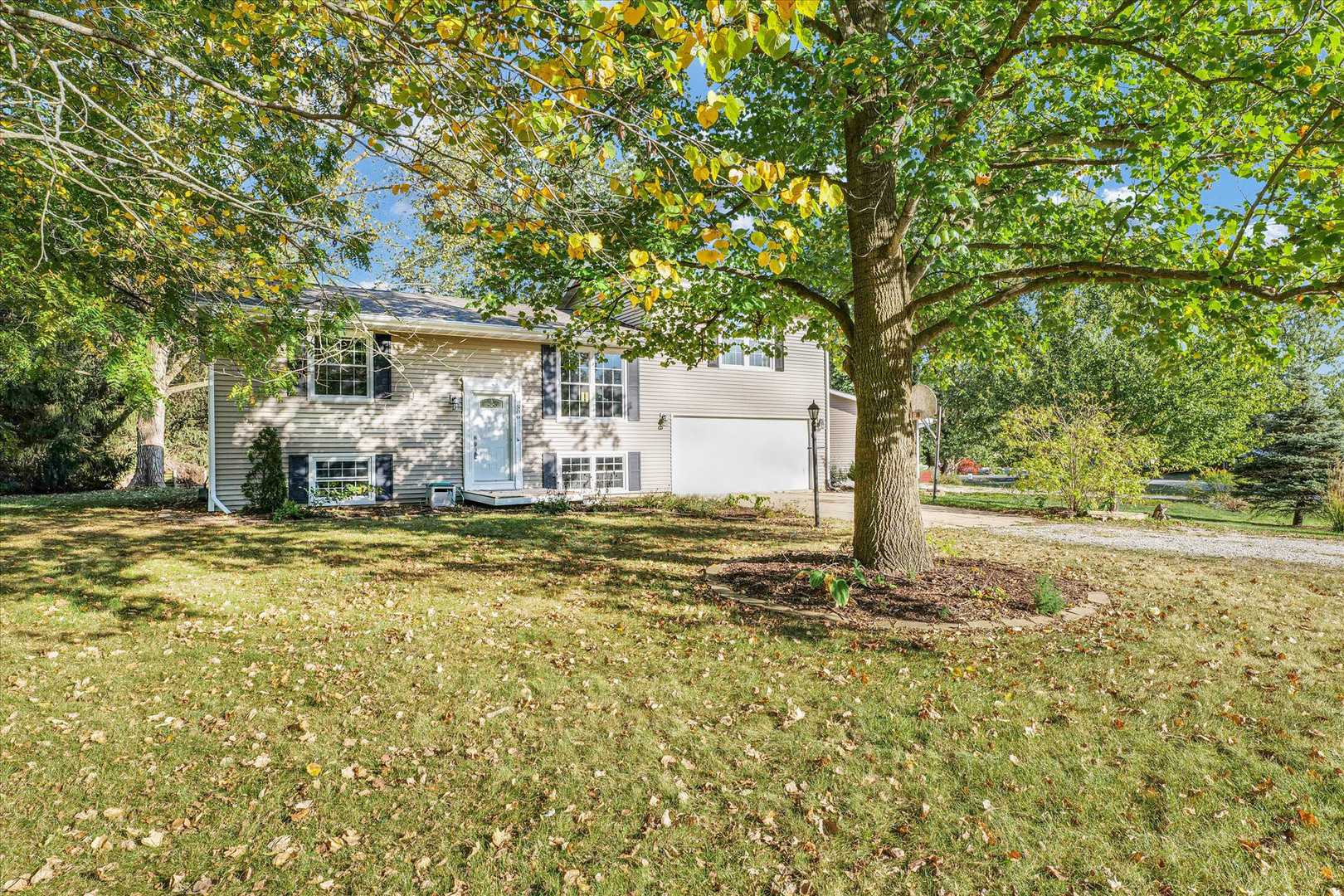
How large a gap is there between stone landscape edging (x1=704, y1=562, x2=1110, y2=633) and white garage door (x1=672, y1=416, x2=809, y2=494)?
1128 cm

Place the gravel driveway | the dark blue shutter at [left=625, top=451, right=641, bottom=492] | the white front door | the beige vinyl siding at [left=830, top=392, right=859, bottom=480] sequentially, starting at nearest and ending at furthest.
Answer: the gravel driveway, the white front door, the dark blue shutter at [left=625, top=451, right=641, bottom=492], the beige vinyl siding at [left=830, top=392, right=859, bottom=480]

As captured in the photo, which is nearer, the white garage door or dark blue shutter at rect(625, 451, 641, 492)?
dark blue shutter at rect(625, 451, 641, 492)

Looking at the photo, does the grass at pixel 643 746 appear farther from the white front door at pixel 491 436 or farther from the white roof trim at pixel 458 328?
the white front door at pixel 491 436

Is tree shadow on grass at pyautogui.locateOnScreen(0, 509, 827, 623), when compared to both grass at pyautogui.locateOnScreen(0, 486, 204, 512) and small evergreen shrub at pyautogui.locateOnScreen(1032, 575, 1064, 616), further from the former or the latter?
small evergreen shrub at pyautogui.locateOnScreen(1032, 575, 1064, 616)

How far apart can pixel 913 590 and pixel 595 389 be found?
11.6 meters

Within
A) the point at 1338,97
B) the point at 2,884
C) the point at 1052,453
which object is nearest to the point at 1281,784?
the point at 1338,97

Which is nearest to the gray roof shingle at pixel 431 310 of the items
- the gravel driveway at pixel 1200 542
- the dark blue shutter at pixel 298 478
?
the dark blue shutter at pixel 298 478

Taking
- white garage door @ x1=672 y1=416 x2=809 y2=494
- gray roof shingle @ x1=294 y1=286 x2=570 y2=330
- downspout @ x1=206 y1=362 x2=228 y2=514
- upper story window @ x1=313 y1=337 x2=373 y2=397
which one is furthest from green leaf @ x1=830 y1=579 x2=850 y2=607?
downspout @ x1=206 y1=362 x2=228 y2=514

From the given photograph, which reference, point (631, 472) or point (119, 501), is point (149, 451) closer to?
point (119, 501)

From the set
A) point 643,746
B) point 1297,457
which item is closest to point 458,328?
point 643,746

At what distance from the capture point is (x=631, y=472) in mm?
17125

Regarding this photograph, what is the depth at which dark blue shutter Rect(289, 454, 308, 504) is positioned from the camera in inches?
525

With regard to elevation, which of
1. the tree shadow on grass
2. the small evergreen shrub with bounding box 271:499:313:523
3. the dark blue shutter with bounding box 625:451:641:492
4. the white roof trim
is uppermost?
the white roof trim

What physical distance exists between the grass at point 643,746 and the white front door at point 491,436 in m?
8.53
